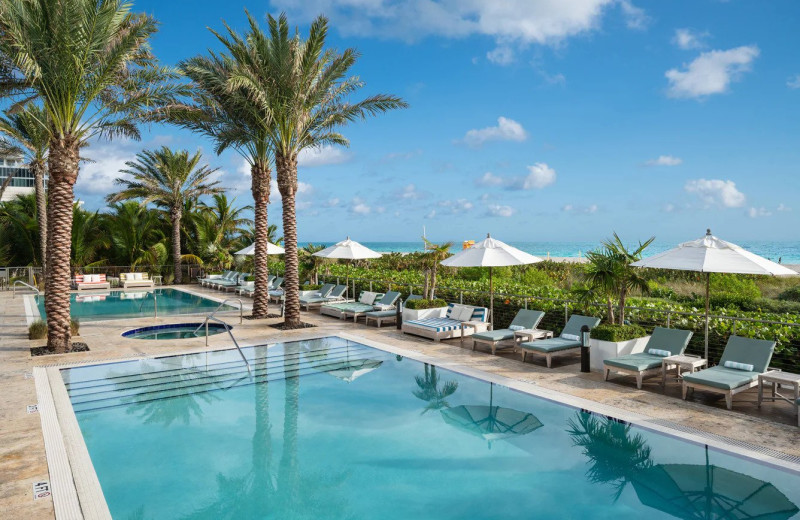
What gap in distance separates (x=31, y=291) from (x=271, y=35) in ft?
69.4

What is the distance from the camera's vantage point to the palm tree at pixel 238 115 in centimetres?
1391

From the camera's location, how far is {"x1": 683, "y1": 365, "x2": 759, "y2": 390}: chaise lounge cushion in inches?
284

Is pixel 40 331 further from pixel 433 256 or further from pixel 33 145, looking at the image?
pixel 33 145

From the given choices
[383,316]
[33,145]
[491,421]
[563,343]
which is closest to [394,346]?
[383,316]

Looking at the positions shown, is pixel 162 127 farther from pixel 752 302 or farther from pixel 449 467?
pixel 752 302

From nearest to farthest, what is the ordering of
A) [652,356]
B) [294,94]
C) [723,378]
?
[723,378]
[652,356]
[294,94]

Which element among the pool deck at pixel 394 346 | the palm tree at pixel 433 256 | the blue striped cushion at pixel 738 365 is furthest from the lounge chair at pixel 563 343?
the palm tree at pixel 433 256

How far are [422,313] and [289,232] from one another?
449 cm

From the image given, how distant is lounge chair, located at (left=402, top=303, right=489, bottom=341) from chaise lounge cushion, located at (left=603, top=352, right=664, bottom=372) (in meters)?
4.40

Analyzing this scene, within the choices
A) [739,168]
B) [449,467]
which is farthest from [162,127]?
[739,168]

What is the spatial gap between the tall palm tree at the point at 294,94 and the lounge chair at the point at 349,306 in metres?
1.91

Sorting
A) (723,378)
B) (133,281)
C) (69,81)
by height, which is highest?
(69,81)

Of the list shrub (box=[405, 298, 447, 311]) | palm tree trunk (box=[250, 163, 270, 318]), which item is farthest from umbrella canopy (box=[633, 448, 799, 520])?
palm tree trunk (box=[250, 163, 270, 318])

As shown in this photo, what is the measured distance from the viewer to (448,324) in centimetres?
1293
